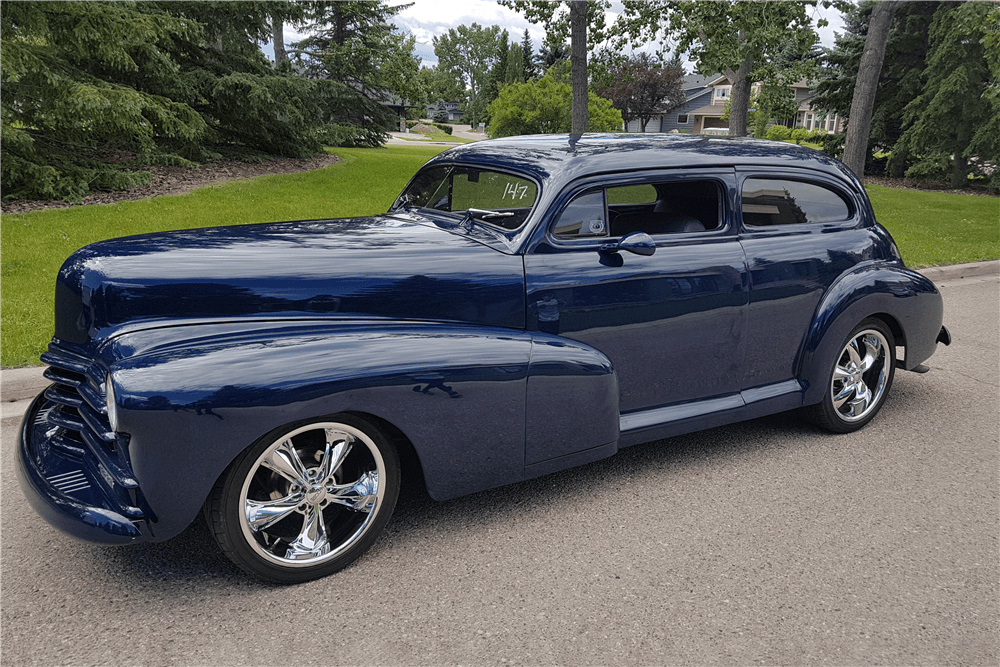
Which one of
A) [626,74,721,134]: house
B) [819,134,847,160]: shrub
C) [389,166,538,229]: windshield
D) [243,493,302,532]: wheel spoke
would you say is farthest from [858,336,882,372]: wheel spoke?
[626,74,721,134]: house

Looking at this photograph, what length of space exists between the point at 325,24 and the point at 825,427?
3098 cm

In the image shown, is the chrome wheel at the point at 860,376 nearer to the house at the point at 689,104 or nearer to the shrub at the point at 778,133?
the shrub at the point at 778,133

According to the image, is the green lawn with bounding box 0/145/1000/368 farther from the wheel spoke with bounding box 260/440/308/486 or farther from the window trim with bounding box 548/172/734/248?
the window trim with bounding box 548/172/734/248

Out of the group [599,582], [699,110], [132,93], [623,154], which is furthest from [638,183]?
[699,110]

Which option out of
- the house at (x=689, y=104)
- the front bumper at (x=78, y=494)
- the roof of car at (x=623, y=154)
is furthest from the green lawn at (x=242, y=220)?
the house at (x=689, y=104)

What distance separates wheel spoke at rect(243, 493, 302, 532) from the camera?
273 centimetres

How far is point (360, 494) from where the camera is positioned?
116 inches

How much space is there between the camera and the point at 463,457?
3084 mm

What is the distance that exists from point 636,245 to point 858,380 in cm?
203

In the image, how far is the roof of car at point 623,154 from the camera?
3.58m

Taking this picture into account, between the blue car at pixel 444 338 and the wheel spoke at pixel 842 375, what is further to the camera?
the wheel spoke at pixel 842 375

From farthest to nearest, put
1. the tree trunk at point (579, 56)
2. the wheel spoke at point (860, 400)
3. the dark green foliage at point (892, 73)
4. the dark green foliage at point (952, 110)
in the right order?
1. the dark green foliage at point (892, 73)
2. the dark green foliage at point (952, 110)
3. the tree trunk at point (579, 56)
4. the wheel spoke at point (860, 400)

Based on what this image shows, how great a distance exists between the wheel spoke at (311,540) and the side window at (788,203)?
270 centimetres

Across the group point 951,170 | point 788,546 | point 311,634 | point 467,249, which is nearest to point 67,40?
point 467,249
